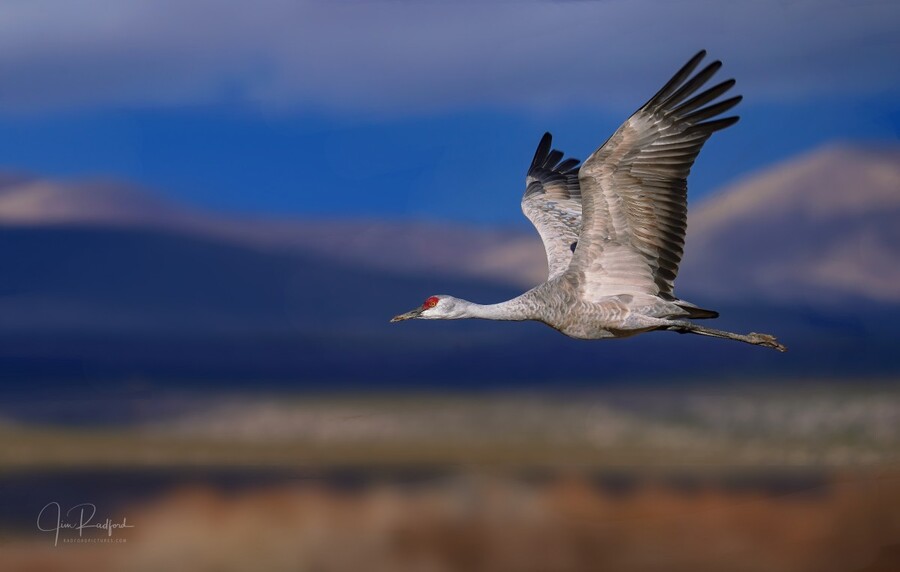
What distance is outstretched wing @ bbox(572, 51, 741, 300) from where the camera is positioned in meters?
14.2

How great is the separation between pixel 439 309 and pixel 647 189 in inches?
135

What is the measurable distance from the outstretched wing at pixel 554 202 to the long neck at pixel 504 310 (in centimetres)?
142

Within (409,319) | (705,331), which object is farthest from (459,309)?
(705,331)

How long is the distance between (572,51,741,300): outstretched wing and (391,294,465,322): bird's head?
5.82 feet

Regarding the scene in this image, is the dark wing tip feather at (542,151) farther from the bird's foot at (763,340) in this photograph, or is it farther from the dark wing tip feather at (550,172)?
the bird's foot at (763,340)

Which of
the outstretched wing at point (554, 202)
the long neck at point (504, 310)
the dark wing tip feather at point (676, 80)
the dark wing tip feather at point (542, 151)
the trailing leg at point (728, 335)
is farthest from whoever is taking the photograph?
the dark wing tip feather at point (542, 151)

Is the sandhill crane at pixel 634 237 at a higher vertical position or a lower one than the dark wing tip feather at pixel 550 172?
lower

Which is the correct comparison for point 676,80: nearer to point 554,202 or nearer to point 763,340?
point 763,340

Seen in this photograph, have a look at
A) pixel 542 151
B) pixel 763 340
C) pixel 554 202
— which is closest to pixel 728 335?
pixel 763 340

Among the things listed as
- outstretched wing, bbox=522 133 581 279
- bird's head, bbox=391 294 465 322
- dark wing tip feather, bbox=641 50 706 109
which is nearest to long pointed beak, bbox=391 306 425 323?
bird's head, bbox=391 294 465 322

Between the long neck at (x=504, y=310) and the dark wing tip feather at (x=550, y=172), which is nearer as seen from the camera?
the long neck at (x=504, y=310)

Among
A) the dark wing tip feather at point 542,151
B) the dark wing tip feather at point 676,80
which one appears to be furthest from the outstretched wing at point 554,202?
the dark wing tip feather at point 676,80

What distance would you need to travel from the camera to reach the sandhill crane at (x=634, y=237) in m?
14.3

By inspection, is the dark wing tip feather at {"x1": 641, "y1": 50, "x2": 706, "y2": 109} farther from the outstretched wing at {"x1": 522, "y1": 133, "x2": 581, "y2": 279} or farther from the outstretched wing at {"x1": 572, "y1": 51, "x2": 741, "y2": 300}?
the outstretched wing at {"x1": 522, "y1": 133, "x2": 581, "y2": 279}
